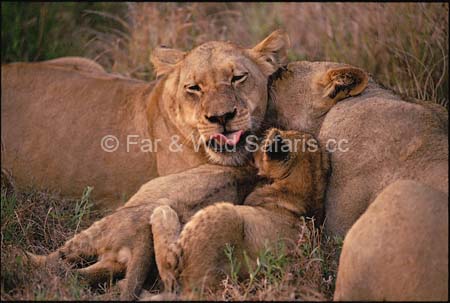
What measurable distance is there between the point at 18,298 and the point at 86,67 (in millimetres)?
2987

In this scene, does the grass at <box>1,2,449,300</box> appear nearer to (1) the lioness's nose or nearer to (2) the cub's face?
(2) the cub's face

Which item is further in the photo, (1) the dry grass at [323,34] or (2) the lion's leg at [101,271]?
(1) the dry grass at [323,34]

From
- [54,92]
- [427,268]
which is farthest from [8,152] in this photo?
[427,268]

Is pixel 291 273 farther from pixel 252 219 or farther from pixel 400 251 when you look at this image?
pixel 400 251

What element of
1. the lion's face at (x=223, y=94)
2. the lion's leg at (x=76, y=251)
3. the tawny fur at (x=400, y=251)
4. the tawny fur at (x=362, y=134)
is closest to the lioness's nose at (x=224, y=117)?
the lion's face at (x=223, y=94)

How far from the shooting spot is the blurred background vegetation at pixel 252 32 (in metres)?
6.50

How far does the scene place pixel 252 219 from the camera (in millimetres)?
3760

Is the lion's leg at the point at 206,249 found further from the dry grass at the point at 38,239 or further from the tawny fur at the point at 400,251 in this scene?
the tawny fur at the point at 400,251

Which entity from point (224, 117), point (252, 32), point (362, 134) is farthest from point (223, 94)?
point (252, 32)

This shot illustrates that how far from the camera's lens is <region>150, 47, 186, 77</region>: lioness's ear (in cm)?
500

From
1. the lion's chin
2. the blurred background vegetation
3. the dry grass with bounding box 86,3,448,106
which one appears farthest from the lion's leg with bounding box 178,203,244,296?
the blurred background vegetation

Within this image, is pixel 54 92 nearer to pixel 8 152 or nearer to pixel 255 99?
pixel 8 152

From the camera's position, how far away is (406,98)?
4.49 metres

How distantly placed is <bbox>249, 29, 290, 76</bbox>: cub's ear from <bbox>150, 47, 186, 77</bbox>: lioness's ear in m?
0.49
